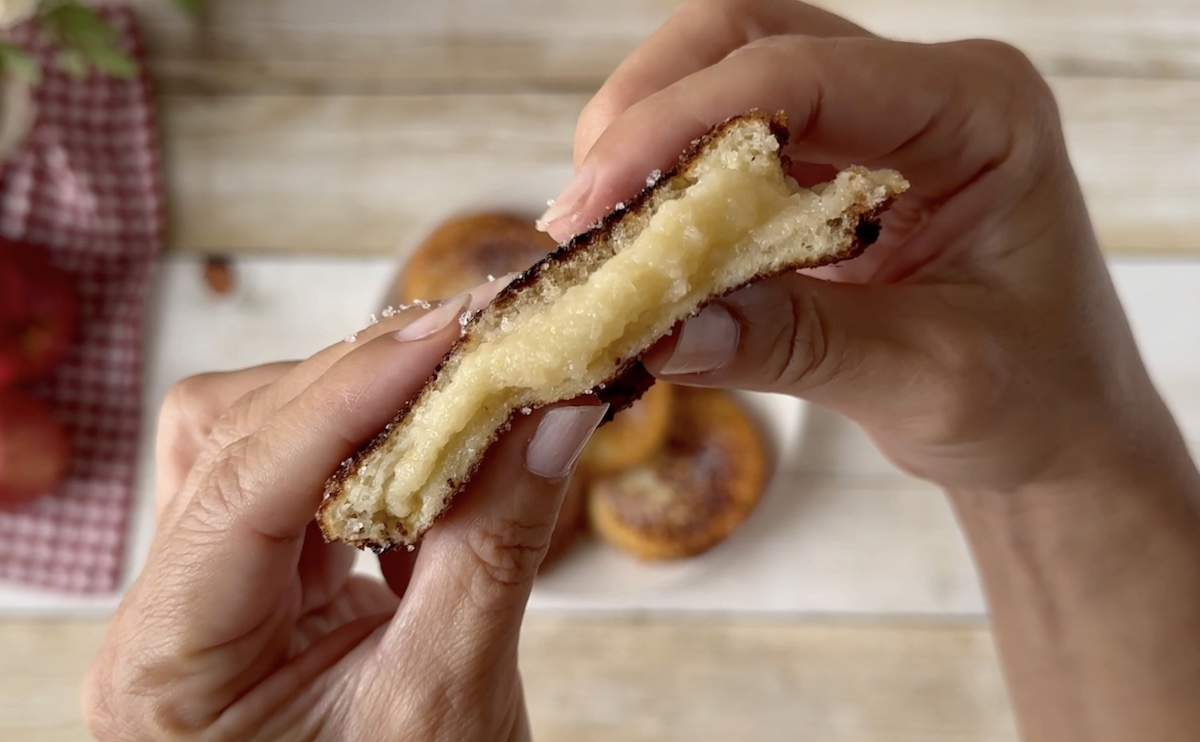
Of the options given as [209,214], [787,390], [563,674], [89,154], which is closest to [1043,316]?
[787,390]

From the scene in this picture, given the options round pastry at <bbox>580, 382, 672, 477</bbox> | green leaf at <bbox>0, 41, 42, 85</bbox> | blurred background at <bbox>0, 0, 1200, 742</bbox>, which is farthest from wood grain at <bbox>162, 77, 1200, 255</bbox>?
round pastry at <bbox>580, 382, 672, 477</bbox>

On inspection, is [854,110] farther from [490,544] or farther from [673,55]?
[490,544]

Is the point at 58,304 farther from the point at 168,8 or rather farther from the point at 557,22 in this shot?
the point at 557,22

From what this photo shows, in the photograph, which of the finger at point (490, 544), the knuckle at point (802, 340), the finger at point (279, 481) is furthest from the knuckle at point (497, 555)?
the knuckle at point (802, 340)

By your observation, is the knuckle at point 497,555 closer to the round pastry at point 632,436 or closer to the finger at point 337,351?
the finger at point 337,351

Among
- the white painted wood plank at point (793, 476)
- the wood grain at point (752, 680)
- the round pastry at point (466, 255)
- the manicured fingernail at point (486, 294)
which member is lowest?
the wood grain at point (752, 680)

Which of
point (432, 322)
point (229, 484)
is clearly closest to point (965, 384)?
point (432, 322)
